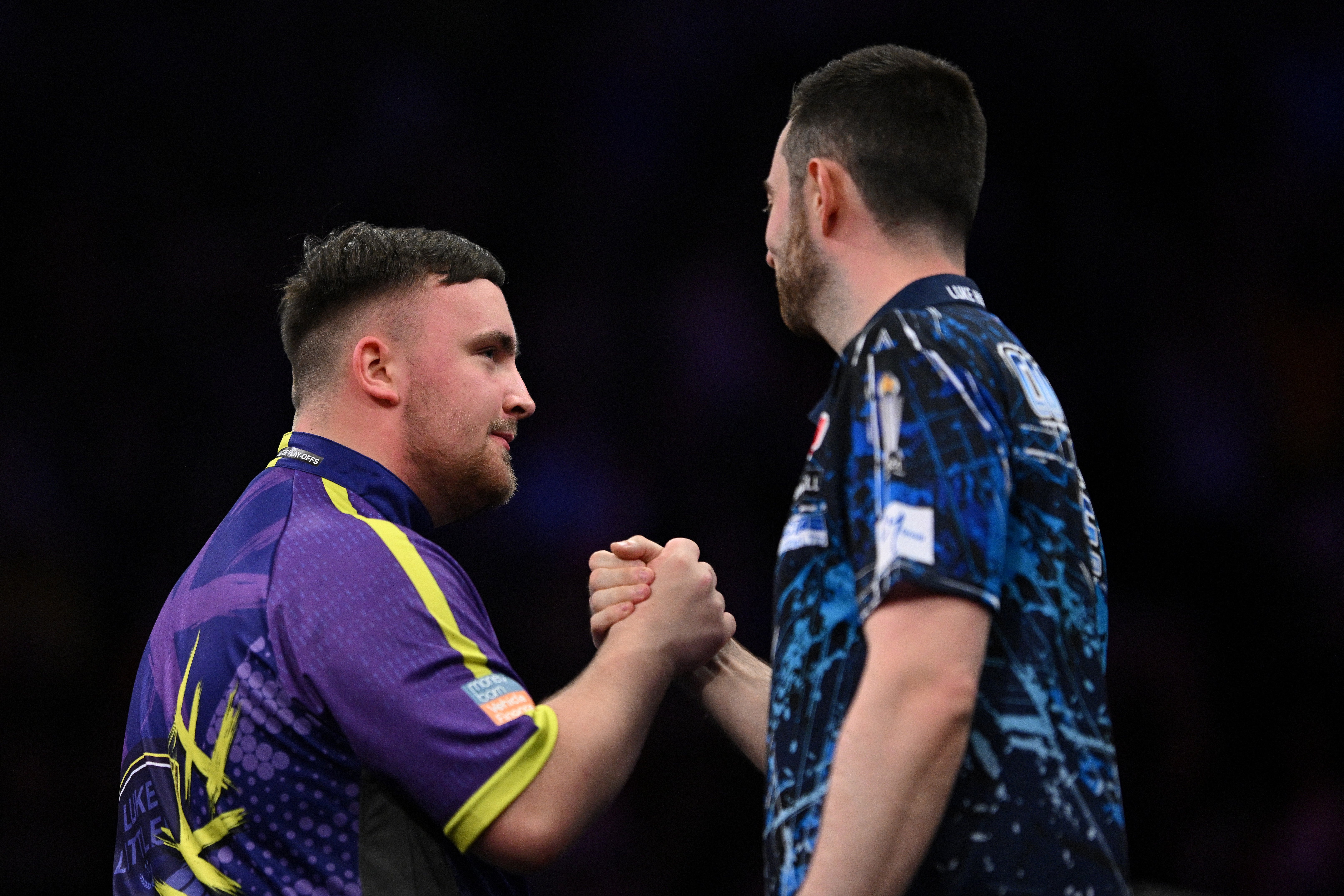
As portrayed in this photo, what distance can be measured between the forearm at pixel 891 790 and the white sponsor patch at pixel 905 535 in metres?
0.14

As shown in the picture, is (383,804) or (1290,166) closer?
(383,804)

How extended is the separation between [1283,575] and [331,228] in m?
4.66

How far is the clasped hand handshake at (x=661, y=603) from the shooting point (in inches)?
83.1

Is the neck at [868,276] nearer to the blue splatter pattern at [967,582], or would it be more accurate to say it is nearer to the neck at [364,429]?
the blue splatter pattern at [967,582]

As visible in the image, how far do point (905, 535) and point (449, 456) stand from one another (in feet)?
3.88

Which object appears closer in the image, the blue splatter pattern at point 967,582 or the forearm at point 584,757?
the blue splatter pattern at point 967,582

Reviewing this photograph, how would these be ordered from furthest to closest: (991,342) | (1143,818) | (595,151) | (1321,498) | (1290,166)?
→ (595,151) → (1290,166) → (1321,498) → (1143,818) → (991,342)

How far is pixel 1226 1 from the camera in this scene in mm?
5715

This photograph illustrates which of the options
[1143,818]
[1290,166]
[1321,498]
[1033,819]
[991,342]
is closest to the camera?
[1033,819]

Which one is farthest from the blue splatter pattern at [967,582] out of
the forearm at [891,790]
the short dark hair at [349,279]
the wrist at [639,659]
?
the short dark hair at [349,279]

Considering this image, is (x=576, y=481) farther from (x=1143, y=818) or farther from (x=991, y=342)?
(x=991, y=342)

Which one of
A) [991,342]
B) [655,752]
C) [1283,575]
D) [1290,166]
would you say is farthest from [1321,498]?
[991,342]

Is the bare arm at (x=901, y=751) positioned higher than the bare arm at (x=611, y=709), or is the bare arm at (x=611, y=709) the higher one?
the bare arm at (x=901, y=751)

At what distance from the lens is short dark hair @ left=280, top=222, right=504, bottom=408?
2.34 m
